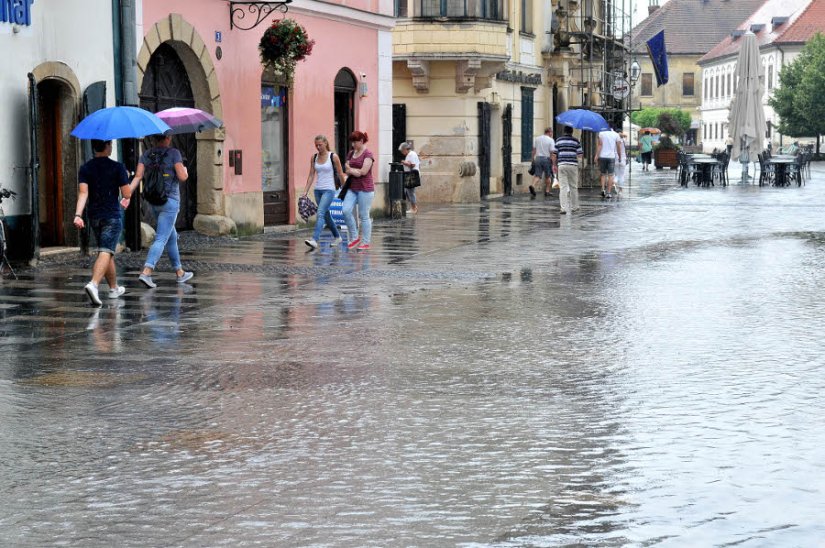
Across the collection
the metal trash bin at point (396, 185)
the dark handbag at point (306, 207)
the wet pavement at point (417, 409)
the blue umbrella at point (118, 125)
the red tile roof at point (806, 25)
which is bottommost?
the wet pavement at point (417, 409)

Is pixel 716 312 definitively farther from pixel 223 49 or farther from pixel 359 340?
pixel 223 49

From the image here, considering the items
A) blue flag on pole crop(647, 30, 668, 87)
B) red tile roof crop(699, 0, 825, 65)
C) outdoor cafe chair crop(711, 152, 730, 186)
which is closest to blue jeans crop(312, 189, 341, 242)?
outdoor cafe chair crop(711, 152, 730, 186)

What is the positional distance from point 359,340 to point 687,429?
13.4 ft

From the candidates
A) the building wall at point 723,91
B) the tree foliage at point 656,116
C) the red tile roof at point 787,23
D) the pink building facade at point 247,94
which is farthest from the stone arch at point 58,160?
the tree foliage at point 656,116

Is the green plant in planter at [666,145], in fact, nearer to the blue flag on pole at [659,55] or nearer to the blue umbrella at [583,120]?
the blue flag on pole at [659,55]

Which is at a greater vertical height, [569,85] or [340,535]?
[569,85]

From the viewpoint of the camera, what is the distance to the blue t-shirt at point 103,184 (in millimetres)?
14336

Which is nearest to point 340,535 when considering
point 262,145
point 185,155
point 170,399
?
point 170,399

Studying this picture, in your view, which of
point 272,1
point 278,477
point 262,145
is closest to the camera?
point 278,477

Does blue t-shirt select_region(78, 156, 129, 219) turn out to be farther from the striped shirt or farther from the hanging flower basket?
the striped shirt

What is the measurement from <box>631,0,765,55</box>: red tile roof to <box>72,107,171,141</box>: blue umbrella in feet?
381

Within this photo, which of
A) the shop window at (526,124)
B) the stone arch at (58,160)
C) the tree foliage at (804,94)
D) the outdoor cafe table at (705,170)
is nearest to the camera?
the stone arch at (58,160)

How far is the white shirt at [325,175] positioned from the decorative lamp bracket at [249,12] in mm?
2856

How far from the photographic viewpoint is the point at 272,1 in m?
22.8
